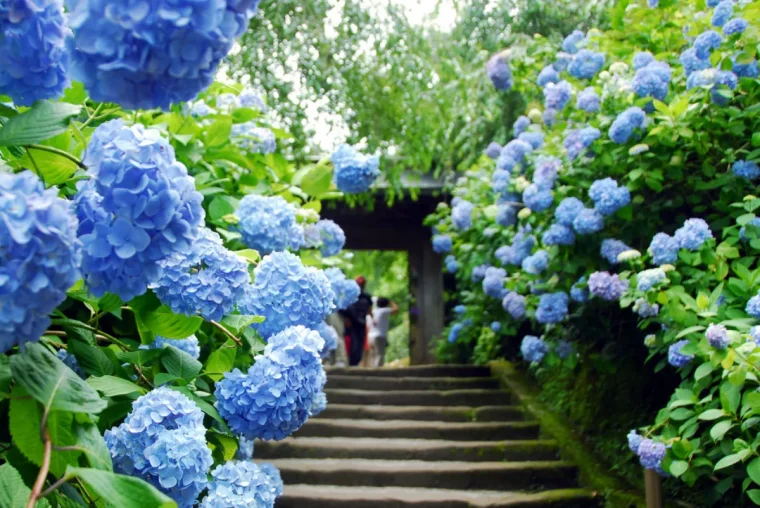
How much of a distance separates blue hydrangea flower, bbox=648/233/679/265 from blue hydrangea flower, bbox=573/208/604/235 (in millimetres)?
596

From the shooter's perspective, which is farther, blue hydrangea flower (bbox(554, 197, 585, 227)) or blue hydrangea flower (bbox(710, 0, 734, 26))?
blue hydrangea flower (bbox(554, 197, 585, 227))

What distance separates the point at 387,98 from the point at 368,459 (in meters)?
2.40

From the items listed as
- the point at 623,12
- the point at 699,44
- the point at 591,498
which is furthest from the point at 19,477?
the point at 591,498

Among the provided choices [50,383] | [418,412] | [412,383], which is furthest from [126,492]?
[412,383]

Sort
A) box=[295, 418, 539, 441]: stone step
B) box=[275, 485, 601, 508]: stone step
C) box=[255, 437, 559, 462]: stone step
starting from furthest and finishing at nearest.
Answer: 1. box=[295, 418, 539, 441]: stone step
2. box=[255, 437, 559, 462]: stone step
3. box=[275, 485, 601, 508]: stone step

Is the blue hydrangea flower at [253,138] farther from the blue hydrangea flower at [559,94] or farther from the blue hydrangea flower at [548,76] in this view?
the blue hydrangea flower at [548,76]

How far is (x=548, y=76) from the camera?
13.6ft

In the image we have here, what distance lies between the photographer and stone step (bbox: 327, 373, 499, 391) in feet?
21.3

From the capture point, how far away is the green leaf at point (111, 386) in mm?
985

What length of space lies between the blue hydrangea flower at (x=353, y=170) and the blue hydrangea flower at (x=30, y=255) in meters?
2.09

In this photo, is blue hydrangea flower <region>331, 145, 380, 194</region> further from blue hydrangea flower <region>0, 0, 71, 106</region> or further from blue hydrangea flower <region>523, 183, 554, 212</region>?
blue hydrangea flower <region>0, 0, 71, 106</region>

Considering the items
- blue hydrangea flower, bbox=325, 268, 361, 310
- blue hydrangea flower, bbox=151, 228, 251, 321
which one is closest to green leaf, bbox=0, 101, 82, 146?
blue hydrangea flower, bbox=151, 228, 251, 321

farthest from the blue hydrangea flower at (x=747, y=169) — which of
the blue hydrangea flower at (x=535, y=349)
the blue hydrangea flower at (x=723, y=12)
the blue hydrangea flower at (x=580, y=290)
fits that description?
the blue hydrangea flower at (x=535, y=349)

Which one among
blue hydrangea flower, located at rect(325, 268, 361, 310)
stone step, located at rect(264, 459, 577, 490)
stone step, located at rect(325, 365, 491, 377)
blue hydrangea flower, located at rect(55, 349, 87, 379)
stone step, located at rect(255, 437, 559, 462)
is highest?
stone step, located at rect(325, 365, 491, 377)
